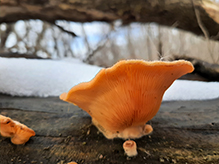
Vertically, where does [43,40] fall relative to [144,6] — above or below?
below

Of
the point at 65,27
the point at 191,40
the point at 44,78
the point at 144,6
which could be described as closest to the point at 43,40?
the point at 65,27

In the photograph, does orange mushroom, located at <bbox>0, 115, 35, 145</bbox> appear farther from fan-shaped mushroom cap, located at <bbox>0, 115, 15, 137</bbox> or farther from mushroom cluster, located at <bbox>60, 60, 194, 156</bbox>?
mushroom cluster, located at <bbox>60, 60, 194, 156</bbox>

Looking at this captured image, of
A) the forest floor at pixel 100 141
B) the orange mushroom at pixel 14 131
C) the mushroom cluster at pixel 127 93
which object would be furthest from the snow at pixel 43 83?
the mushroom cluster at pixel 127 93

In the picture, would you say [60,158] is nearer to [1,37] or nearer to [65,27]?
[65,27]

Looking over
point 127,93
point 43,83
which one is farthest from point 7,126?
point 43,83

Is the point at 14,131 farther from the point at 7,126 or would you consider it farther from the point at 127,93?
the point at 127,93

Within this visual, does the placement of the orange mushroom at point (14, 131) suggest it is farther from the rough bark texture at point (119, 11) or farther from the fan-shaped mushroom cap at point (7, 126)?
the rough bark texture at point (119, 11)
